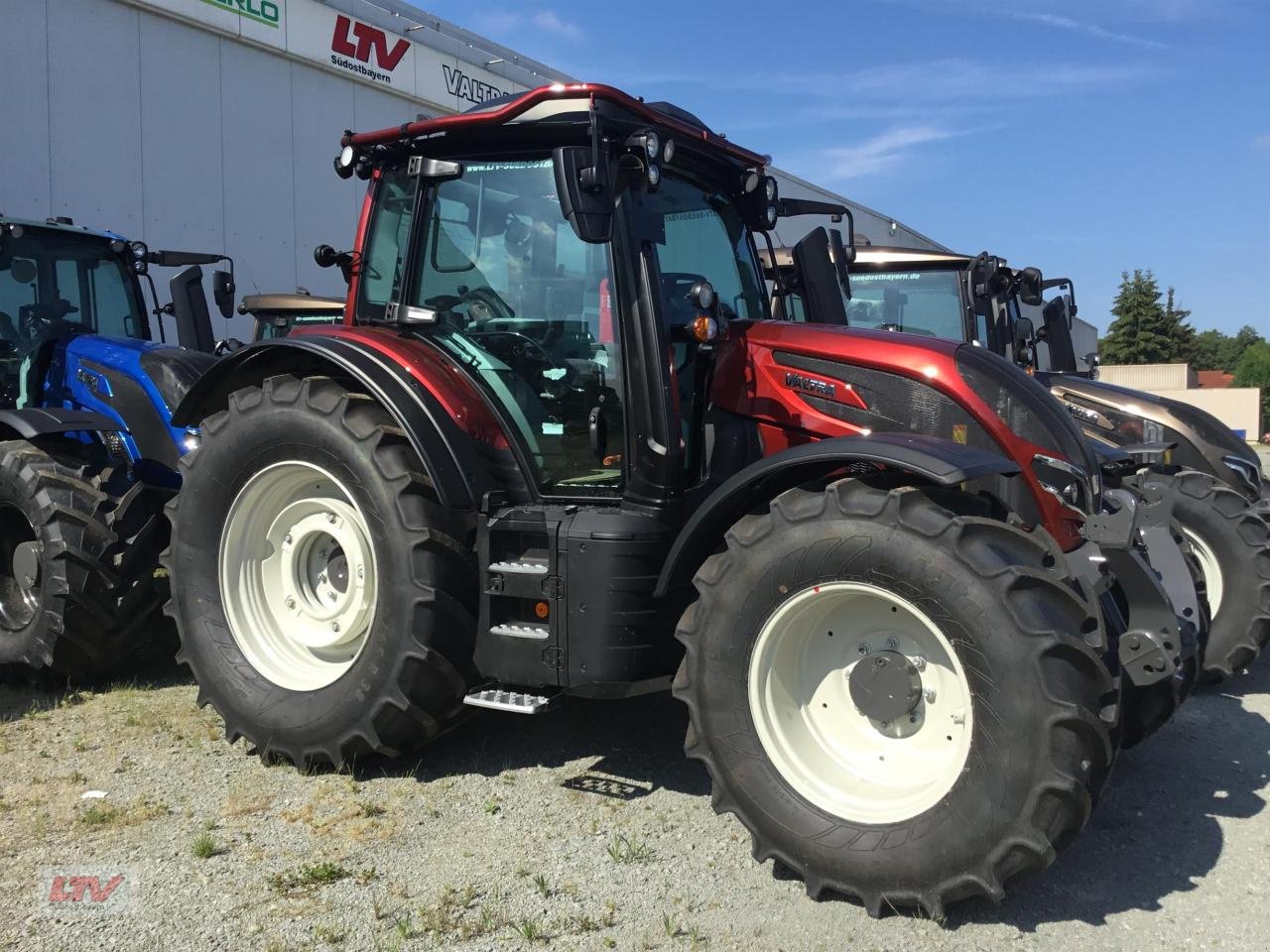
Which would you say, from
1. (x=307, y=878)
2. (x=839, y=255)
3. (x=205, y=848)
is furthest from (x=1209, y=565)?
(x=205, y=848)

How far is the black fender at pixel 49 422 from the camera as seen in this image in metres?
5.23

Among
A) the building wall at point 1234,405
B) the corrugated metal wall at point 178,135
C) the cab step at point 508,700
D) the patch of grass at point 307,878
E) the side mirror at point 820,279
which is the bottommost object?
the patch of grass at point 307,878

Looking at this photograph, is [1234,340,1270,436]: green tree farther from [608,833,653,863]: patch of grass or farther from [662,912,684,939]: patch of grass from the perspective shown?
[662,912,684,939]: patch of grass

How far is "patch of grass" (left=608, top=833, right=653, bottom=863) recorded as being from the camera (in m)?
3.32

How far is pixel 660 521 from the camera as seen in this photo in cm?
368

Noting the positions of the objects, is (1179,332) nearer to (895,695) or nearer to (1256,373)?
(1256,373)

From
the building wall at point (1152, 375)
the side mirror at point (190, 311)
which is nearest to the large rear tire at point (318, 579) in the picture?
the side mirror at point (190, 311)

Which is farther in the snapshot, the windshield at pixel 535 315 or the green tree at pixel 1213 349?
the green tree at pixel 1213 349

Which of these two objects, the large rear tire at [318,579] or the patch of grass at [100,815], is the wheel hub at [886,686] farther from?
the patch of grass at [100,815]

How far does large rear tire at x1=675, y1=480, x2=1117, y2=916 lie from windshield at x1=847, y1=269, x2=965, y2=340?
188 inches

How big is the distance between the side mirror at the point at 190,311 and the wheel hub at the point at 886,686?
4786mm

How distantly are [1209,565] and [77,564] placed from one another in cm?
563

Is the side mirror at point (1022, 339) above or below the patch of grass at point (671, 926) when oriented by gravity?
above

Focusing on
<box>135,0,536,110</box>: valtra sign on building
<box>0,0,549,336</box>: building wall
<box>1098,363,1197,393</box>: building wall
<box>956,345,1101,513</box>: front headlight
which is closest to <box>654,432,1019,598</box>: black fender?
<box>956,345,1101,513</box>: front headlight
